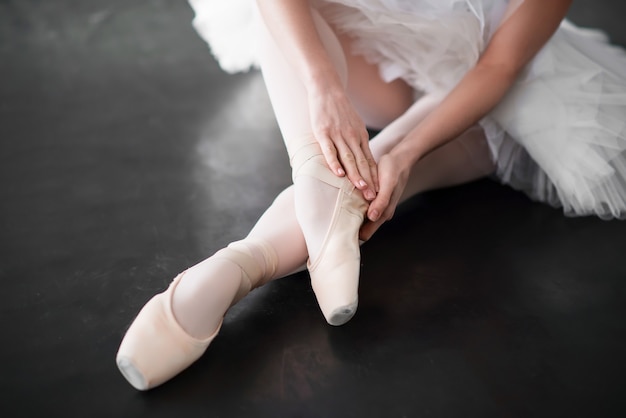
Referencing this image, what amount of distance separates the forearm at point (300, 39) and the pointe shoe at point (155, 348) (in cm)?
48

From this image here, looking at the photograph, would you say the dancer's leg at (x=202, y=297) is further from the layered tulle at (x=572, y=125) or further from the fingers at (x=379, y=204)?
the layered tulle at (x=572, y=125)

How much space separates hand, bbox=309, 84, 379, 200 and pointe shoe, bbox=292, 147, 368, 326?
19 mm

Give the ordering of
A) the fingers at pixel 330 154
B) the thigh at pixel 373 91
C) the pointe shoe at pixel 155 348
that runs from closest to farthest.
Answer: the pointe shoe at pixel 155 348 → the fingers at pixel 330 154 → the thigh at pixel 373 91

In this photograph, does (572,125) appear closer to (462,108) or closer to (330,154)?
(462,108)

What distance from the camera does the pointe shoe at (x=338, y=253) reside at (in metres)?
1.06

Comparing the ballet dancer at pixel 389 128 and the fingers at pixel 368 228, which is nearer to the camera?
the ballet dancer at pixel 389 128

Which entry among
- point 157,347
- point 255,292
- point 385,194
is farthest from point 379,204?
point 157,347

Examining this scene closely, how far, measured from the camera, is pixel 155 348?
989 mm

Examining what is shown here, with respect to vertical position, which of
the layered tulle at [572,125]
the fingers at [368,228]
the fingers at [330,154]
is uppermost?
the fingers at [330,154]

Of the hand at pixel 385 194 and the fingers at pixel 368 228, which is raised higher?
the hand at pixel 385 194

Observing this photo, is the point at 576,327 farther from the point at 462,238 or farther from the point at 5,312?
the point at 5,312

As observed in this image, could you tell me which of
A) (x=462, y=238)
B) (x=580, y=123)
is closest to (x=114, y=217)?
(x=462, y=238)

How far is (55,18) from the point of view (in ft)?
7.18

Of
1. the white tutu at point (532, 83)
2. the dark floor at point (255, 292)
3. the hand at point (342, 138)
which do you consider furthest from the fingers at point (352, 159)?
the white tutu at point (532, 83)
